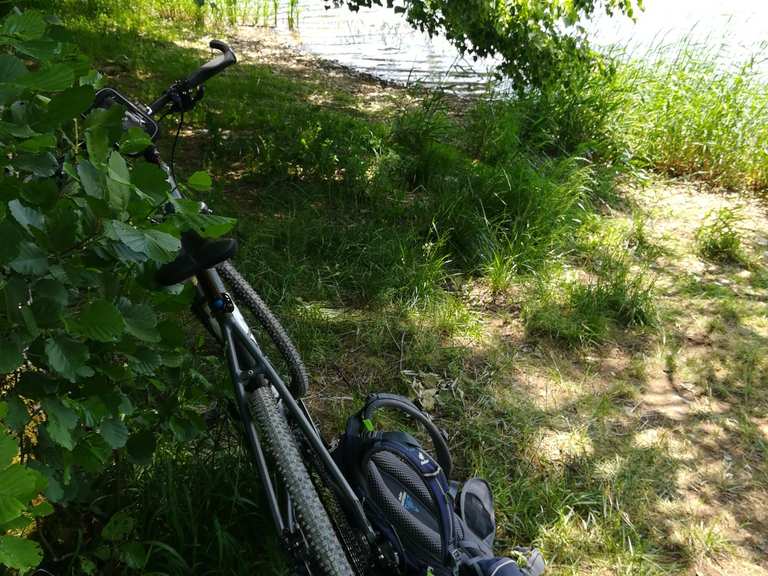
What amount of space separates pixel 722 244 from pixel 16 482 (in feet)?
14.6

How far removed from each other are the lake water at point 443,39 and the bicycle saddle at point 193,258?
5.49 m

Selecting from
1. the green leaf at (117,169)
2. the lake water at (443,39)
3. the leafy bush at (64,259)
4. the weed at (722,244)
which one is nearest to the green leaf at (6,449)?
the leafy bush at (64,259)

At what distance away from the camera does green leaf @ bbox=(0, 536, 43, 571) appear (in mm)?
995

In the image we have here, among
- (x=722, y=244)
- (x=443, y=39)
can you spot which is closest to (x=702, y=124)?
(x=722, y=244)

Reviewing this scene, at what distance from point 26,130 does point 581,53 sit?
4246mm

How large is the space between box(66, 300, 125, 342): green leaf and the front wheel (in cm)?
74

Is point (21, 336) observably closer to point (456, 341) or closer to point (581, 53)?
point (456, 341)

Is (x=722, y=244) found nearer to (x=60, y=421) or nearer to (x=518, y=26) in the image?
(x=518, y=26)

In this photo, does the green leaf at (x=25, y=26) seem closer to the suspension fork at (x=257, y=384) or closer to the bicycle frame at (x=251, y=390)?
Answer: the bicycle frame at (x=251, y=390)

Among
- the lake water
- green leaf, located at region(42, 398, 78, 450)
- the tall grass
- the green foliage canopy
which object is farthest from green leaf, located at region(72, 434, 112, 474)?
the lake water

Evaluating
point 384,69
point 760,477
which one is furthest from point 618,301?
point 384,69

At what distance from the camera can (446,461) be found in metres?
2.42

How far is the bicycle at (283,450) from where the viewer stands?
1691mm

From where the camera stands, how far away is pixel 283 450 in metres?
1.80
